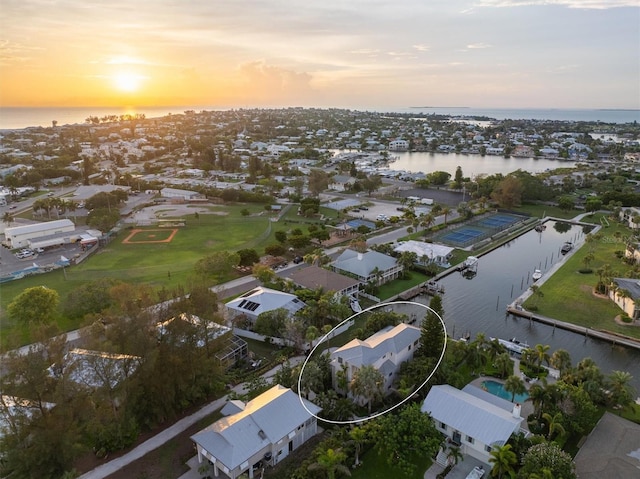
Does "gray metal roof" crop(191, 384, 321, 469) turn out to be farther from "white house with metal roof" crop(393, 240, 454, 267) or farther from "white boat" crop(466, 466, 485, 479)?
"white house with metal roof" crop(393, 240, 454, 267)

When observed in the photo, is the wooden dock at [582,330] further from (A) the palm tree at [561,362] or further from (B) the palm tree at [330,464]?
(B) the palm tree at [330,464]

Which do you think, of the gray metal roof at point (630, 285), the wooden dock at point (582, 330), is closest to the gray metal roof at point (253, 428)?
the wooden dock at point (582, 330)

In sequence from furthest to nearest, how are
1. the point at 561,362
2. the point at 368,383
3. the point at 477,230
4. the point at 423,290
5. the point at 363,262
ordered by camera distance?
the point at 477,230 → the point at 363,262 → the point at 423,290 → the point at 561,362 → the point at 368,383

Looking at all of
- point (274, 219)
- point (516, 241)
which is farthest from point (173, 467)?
point (516, 241)

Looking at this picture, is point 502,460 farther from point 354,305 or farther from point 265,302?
point 265,302

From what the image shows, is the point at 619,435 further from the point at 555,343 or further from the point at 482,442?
the point at 555,343

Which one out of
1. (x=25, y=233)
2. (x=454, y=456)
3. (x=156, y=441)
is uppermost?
(x=25, y=233)

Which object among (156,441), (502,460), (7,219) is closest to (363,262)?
(502,460)
